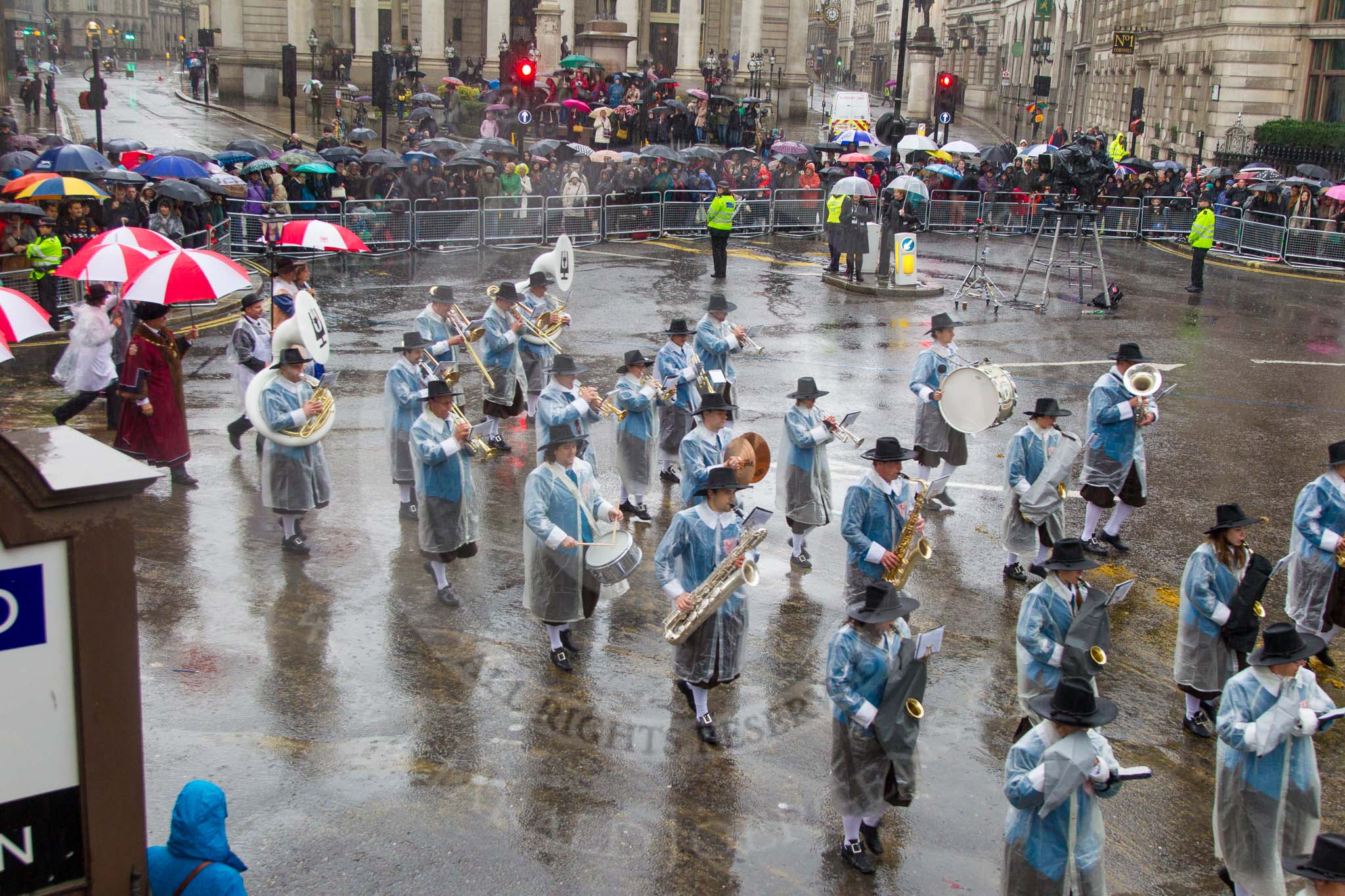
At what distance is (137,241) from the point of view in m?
13.7

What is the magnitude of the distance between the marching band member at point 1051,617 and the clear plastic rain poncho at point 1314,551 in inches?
105

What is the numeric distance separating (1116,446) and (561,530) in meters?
5.66

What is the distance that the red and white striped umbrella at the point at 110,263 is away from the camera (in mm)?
12914

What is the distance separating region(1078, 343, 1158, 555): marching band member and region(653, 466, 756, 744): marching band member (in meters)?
4.94

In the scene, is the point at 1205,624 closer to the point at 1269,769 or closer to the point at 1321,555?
the point at 1269,769

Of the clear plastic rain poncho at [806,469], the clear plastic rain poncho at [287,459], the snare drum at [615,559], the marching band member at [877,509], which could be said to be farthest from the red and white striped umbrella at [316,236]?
the marching band member at [877,509]

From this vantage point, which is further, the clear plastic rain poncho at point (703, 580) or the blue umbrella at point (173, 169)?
the blue umbrella at point (173, 169)

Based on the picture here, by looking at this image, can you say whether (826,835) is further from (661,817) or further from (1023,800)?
(1023,800)

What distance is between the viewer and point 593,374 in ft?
57.2

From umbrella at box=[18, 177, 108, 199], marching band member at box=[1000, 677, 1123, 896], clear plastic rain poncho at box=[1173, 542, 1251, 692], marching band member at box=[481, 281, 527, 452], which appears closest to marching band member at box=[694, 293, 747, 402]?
marching band member at box=[481, 281, 527, 452]

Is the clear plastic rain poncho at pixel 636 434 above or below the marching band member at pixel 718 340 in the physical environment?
below

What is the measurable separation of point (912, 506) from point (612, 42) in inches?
1679

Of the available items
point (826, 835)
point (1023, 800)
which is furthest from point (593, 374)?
point (1023, 800)

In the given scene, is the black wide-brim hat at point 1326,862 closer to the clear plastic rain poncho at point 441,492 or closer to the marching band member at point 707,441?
the marching band member at point 707,441
